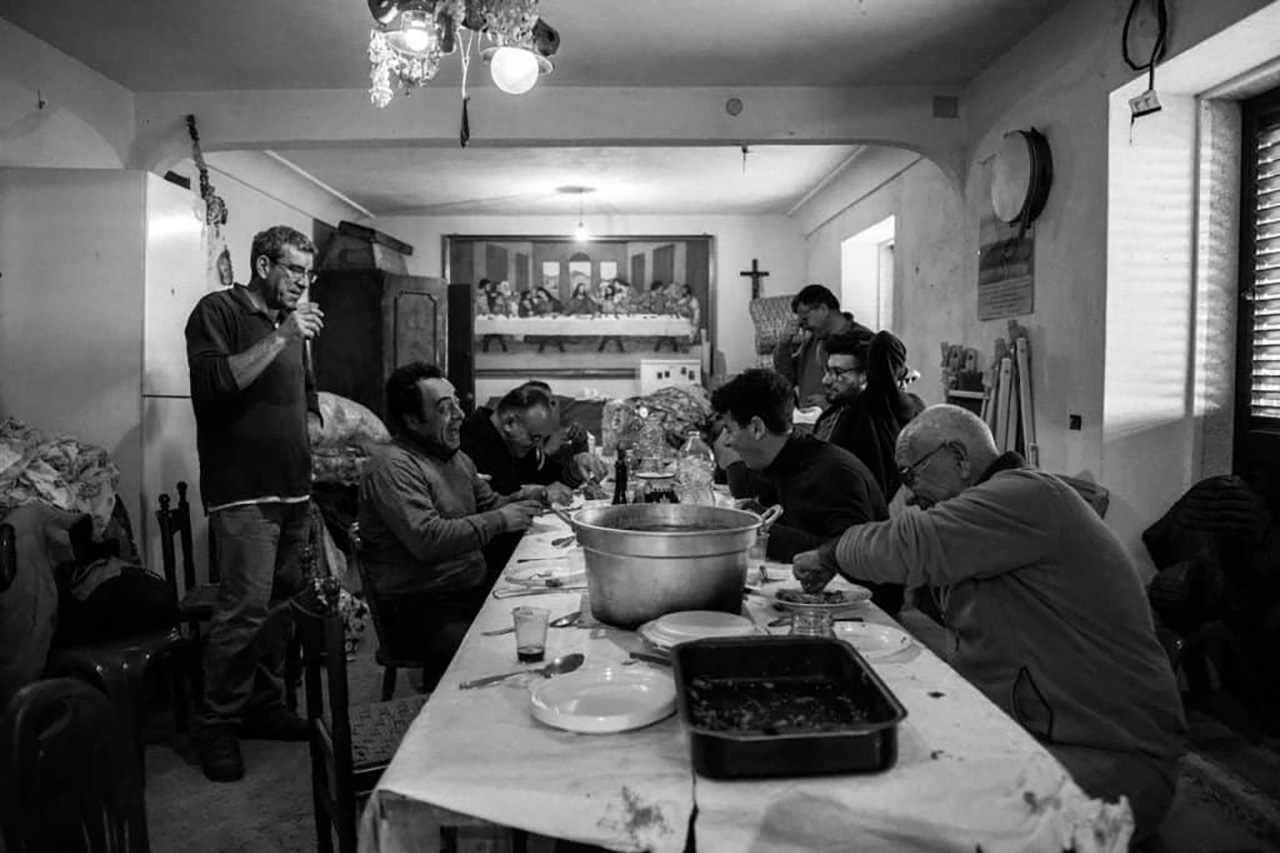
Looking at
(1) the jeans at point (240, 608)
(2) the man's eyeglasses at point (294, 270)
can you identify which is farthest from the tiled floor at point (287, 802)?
(2) the man's eyeglasses at point (294, 270)

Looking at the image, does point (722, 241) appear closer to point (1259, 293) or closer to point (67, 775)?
point (1259, 293)

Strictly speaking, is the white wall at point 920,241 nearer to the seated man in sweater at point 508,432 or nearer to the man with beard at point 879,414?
the man with beard at point 879,414

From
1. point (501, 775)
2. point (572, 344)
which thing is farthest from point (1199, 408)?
point (572, 344)

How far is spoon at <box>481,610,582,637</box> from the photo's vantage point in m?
1.98

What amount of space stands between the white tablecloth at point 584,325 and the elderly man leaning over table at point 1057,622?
7212mm

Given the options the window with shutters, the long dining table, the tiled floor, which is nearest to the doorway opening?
the window with shutters

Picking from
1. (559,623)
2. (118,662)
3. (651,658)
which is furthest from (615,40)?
(651,658)

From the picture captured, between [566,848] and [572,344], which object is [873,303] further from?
[566,848]

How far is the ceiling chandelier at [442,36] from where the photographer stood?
2.61m

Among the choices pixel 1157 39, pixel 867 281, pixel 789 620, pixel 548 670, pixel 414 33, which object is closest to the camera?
pixel 548 670

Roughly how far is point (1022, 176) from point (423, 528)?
118 inches

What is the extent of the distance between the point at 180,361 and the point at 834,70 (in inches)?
A: 136

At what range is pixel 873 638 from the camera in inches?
72.3

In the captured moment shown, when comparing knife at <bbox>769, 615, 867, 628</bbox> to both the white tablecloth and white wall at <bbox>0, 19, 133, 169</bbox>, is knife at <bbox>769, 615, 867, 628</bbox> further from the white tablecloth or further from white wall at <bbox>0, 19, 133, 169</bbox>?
the white tablecloth
